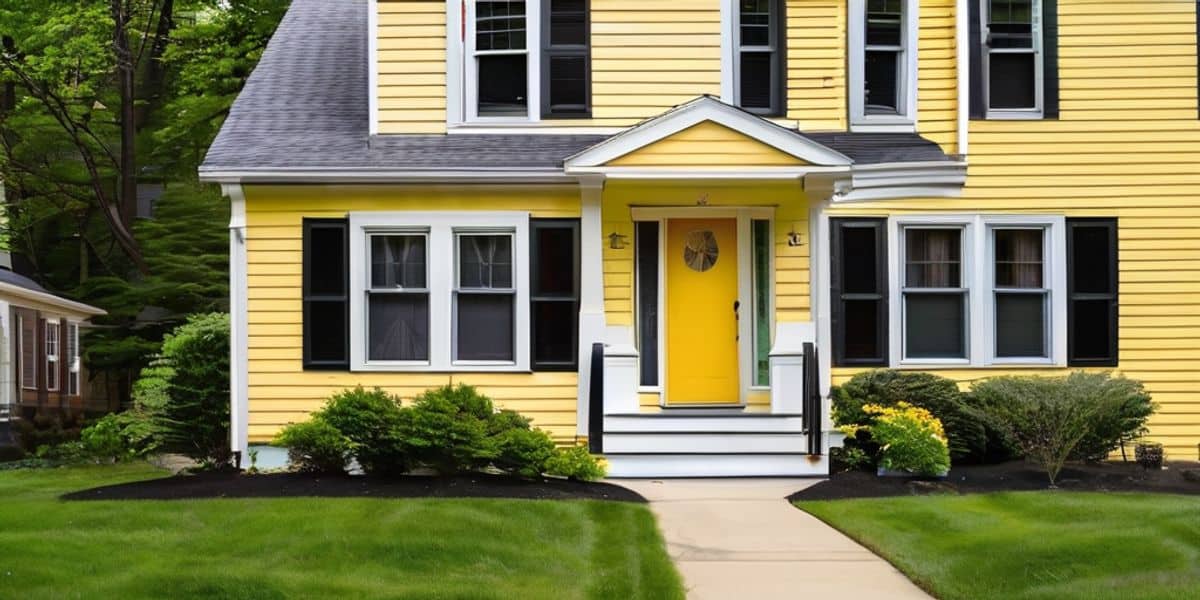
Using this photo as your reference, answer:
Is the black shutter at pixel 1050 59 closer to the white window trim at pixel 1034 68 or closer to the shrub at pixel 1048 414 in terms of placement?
the white window trim at pixel 1034 68

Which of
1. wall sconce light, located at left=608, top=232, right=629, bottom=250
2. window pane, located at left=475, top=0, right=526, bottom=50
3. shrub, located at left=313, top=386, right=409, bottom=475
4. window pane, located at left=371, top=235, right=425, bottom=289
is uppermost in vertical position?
window pane, located at left=475, top=0, right=526, bottom=50

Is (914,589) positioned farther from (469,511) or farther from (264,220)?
(264,220)

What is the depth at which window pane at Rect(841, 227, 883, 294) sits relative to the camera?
15719 mm

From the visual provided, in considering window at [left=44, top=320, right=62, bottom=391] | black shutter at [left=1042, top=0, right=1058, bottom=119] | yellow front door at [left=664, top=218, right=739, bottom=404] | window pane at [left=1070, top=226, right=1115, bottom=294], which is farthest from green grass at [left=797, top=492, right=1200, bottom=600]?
window at [left=44, top=320, right=62, bottom=391]

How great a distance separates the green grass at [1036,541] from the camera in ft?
28.6

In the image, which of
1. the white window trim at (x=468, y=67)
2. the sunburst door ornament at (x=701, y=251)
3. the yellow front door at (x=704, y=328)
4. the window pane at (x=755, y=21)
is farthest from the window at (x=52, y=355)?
the window pane at (x=755, y=21)

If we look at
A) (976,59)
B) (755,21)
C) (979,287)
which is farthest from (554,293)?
(976,59)

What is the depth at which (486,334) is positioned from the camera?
14891 mm

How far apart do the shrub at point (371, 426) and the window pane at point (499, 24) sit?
4.45m

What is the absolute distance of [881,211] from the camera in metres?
15.6

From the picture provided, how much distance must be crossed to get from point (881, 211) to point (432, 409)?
5978 millimetres

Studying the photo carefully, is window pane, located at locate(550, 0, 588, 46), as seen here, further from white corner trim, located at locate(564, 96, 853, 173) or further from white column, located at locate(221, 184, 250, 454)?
white column, located at locate(221, 184, 250, 454)

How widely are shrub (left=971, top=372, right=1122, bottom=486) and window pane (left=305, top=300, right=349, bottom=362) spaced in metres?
6.88

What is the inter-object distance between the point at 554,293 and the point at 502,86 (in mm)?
2492
